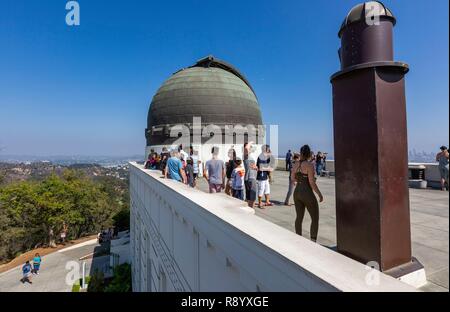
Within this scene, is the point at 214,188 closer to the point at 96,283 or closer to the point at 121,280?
the point at 121,280

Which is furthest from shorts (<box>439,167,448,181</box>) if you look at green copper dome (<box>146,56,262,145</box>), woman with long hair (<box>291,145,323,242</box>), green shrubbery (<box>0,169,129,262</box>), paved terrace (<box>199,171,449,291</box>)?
green shrubbery (<box>0,169,129,262</box>)

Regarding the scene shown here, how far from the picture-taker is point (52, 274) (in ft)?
77.9

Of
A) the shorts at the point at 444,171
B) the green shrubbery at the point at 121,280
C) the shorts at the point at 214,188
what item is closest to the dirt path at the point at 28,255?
the green shrubbery at the point at 121,280

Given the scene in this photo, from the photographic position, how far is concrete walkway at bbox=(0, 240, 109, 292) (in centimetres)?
2081

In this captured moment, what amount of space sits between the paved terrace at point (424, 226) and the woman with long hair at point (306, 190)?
432 mm

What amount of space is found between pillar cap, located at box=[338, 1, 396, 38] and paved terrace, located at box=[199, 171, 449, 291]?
260cm

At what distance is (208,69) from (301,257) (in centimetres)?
2041

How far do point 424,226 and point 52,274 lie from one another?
28.5m

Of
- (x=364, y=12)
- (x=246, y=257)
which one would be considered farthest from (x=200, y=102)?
(x=246, y=257)

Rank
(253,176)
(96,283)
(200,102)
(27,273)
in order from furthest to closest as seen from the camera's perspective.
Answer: (27,273) → (96,283) → (200,102) → (253,176)

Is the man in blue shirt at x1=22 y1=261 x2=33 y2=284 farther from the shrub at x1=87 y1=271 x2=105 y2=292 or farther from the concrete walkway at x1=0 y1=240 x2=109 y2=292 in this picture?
the shrub at x1=87 y1=271 x2=105 y2=292

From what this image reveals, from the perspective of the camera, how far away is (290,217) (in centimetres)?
→ 563

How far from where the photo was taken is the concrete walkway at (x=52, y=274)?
68.3 ft
